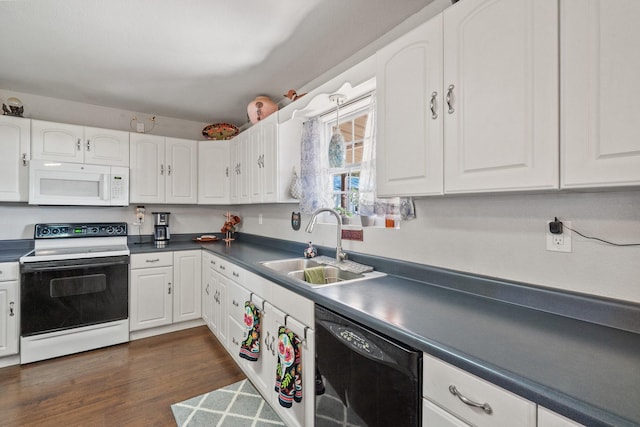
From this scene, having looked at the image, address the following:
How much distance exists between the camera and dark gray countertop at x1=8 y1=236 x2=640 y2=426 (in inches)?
25.2

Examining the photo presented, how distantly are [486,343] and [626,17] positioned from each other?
93 cm

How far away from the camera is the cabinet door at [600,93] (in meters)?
0.75

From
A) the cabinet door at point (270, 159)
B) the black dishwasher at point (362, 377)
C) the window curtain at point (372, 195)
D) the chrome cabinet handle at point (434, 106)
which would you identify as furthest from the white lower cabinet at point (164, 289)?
the chrome cabinet handle at point (434, 106)

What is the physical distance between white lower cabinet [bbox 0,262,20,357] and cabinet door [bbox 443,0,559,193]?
3314 millimetres

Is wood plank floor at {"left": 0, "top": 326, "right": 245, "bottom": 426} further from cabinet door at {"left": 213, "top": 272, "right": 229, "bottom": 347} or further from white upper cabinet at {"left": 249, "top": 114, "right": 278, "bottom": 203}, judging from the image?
white upper cabinet at {"left": 249, "top": 114, "right": 278, "bottom": 203}

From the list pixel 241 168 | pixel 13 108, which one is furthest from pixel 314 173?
pixel 13 108

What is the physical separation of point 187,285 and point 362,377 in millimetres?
2585

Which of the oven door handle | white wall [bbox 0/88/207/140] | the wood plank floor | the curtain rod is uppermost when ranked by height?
white wall [bbox 0/88/207/140]

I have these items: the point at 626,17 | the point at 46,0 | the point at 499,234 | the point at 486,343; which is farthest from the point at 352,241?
the point at 46,0

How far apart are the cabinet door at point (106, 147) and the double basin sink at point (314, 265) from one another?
7.13 ft

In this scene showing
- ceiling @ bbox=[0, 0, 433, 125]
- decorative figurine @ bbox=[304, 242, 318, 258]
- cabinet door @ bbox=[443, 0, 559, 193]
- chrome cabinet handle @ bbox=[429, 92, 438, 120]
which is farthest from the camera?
decorative figurine @ bbox=[304, 242, 318, 258]

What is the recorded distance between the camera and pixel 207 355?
8.62 ft

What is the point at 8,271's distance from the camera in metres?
2.41

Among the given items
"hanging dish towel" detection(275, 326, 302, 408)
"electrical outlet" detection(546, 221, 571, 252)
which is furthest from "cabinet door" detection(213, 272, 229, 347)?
"electrical outlet" detection(546, 221, 571, 252)
